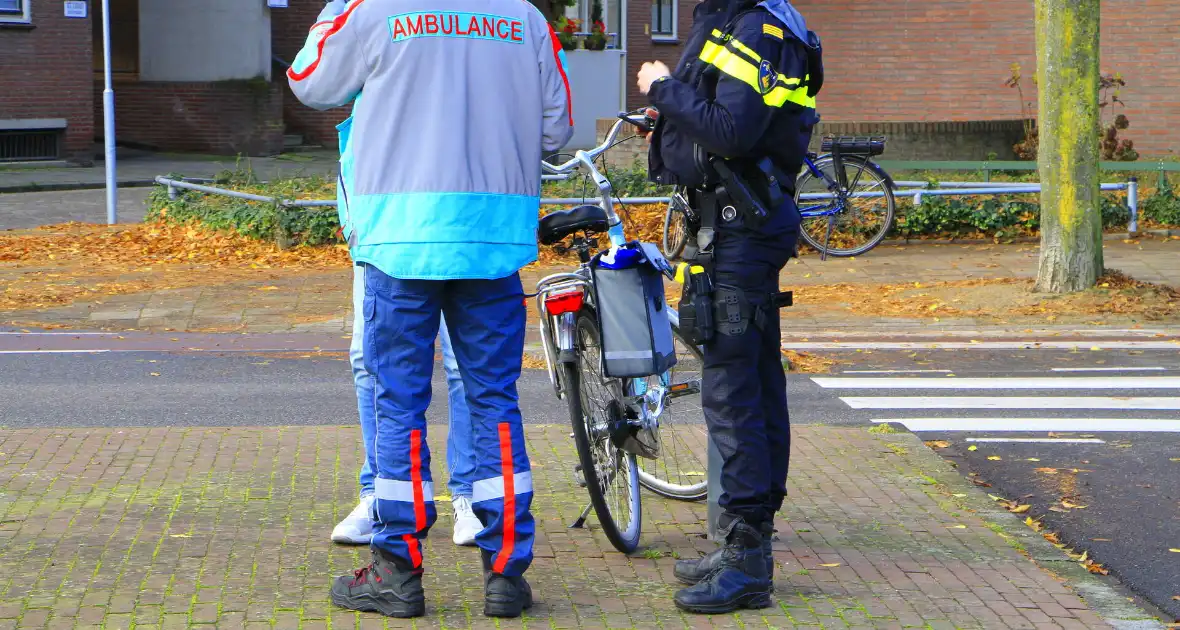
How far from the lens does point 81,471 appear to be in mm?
5984

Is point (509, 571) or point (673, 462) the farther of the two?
point (673, 462)

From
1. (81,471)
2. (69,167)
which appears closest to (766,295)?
(81,471)

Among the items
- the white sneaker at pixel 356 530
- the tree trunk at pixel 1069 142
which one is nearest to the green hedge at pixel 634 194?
the tree trunk at pixel 1069 142

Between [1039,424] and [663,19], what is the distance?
26358 mm

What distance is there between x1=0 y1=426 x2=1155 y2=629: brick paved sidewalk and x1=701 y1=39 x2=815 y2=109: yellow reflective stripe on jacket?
1.50 metres

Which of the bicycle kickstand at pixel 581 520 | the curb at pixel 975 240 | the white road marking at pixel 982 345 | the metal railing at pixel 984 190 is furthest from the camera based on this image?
the curb at pixel 975 240

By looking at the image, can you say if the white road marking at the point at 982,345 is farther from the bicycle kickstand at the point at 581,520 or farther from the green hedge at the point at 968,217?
the bicycle kickstand at the point at 581,520

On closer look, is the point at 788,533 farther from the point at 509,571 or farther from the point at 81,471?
the point at 81,471

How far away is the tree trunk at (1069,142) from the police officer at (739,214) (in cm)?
711

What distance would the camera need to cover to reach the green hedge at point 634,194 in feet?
46.5

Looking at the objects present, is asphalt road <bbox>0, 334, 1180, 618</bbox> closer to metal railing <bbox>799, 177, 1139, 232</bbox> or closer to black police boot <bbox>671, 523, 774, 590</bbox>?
black police boot <bbox>671, 523, 774, 590</bbox>

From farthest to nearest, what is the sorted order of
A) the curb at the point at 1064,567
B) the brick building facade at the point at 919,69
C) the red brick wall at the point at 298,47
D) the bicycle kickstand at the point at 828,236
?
the red brick wall at the point at 298,47 → the brick building facade at the point at 919,69 → the bicycle kickstand at the point at 828,236 → the curb at the point at 1064,567

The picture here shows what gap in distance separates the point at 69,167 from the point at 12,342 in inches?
586

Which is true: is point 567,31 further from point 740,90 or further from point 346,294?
point 740,90
